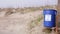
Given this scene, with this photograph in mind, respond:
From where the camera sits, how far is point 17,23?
8977 mm

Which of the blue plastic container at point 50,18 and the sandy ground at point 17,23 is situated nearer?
the blue plastic container at point 50,18

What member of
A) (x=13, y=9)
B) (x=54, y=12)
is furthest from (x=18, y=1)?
(x=54, y=12)

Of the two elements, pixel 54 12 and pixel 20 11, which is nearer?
pixel 54 12

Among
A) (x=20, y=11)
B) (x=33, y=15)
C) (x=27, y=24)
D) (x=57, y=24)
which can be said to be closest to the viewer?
(x=57, y=24)

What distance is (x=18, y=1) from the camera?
10.2 m

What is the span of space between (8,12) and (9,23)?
107cm

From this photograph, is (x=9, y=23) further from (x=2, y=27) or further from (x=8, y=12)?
(x=8, y=12)

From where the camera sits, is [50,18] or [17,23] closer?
[50,18]

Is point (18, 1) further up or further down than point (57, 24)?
further up

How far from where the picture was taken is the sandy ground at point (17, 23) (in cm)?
817

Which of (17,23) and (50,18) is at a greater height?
(50,18)

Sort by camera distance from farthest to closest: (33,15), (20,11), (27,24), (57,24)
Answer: (20,11)
(33,15)
(27,24)
(57,24)

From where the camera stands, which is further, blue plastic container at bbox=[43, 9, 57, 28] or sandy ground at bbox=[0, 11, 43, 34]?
sandy ground at bbox=[0, 11, 43, 34]

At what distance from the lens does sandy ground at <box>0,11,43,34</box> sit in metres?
8.17
